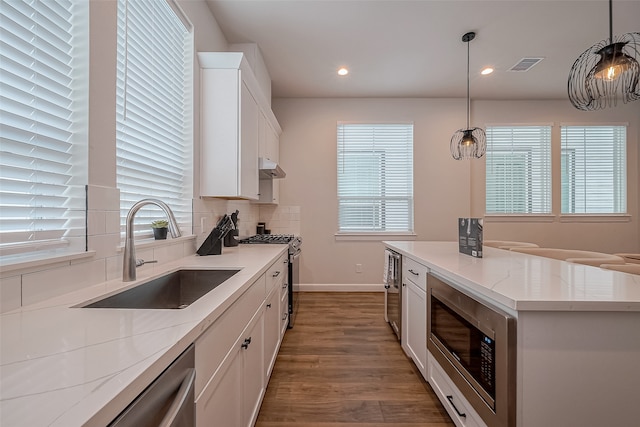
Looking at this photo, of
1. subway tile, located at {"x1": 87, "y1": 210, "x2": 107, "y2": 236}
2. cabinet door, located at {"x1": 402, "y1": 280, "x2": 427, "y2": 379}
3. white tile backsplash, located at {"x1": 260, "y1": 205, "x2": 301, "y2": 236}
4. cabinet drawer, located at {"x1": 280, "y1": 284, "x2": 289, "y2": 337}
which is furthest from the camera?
white tile backsplash, located at {"x1": 260, "y1": 205, "x2": 301, "y2": 236}

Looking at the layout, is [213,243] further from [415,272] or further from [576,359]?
[576,359]

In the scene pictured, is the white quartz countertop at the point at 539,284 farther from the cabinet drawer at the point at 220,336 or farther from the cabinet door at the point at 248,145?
the cabinet door at the point at 248,145

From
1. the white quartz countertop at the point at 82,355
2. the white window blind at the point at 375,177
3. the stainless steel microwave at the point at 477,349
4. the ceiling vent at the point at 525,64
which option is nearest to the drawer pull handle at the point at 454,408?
the stainless steel microwave at the point at 477,349

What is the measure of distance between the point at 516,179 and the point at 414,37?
9.36 ft

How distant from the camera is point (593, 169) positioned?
436cm

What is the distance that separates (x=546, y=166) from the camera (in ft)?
14.2

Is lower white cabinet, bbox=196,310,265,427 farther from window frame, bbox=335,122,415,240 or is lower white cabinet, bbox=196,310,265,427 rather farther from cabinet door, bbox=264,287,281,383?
window frame, bbox=335,122,415,240

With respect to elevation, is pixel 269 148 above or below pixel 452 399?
above

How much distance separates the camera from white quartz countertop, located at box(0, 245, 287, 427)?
0.41m

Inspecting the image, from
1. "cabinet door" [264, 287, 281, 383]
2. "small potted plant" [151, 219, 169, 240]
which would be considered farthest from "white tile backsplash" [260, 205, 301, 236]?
"small potted plant" [151, 219, 169, 240]

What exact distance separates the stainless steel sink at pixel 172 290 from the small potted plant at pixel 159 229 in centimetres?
26

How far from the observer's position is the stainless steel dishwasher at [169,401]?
505mm

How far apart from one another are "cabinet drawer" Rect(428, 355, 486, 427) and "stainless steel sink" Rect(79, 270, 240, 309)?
1293 millimetres

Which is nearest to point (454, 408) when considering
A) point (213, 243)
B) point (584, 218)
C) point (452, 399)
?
point (452, 399)
